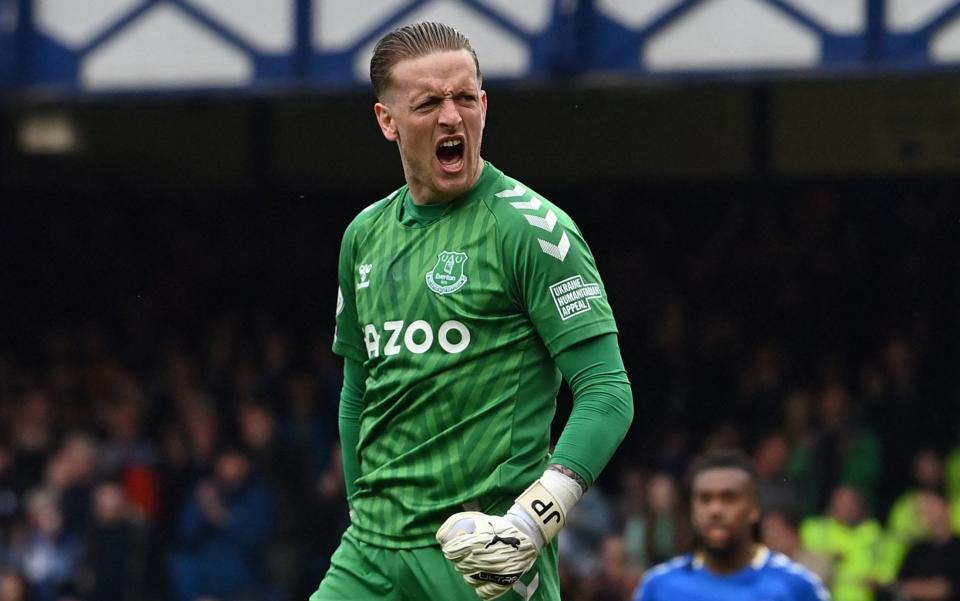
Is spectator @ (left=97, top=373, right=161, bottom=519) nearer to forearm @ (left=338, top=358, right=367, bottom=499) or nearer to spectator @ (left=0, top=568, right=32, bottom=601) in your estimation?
spectator @ (left=0, top=568, right=32, bottom=601)

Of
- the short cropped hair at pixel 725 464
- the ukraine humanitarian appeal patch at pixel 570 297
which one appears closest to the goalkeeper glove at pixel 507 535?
the ukraine humanitarian appeal patch at pixel 570 297

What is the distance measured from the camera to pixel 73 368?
15.4m

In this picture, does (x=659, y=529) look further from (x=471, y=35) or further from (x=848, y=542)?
(x=471, y=35)

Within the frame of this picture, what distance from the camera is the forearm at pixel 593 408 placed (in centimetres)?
404

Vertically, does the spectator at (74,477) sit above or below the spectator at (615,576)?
above

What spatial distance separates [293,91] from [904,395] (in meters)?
4.58

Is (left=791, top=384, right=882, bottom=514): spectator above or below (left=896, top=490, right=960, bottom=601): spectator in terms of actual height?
above

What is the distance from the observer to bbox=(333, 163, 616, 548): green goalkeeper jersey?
4.13 meters

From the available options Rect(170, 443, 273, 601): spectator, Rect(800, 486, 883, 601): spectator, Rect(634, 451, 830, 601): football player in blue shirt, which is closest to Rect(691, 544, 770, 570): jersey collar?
Rect(634, 451, 830, 601): football player in blue shirt

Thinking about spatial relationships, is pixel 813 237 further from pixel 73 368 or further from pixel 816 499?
pixel 73 368

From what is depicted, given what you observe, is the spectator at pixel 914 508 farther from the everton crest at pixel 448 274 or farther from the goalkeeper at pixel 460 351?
the everton crest at pixel 448 274

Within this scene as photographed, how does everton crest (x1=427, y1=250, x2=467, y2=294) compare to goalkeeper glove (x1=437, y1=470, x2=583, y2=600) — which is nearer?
goalkeeper glove (x1=437, y1=470, x2=583, y2=600)

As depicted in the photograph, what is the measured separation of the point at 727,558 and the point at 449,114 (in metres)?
3.10

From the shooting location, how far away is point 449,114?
13.8ft
